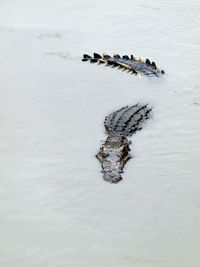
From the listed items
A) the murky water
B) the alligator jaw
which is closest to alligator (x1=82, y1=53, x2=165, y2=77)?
the murky water

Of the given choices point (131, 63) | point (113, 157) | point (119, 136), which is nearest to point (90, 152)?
point (113, 157)

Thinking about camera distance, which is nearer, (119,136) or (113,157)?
(113,157)

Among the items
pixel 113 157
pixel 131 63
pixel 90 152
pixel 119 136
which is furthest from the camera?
pixel 131 63

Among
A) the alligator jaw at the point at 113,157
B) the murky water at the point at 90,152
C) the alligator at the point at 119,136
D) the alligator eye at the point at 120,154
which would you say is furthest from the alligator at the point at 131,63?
the alligator eye at the point at 120,154

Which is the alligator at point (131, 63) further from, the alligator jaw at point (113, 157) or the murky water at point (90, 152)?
the alligator jaw at point (113, 157)

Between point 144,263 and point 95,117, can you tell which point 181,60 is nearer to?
point 95,117

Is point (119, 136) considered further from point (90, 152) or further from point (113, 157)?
point (113, 157)

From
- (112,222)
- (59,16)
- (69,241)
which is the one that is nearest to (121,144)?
(112,222)
